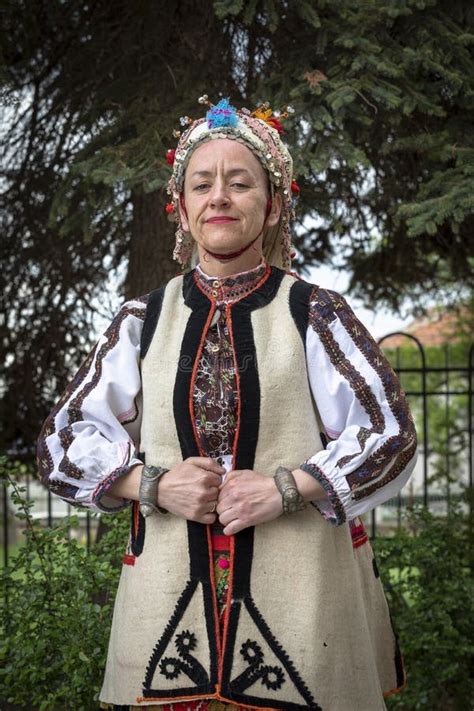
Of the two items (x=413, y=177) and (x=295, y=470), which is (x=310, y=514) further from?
(x=413, y=177)

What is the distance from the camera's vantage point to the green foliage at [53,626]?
10.2ft

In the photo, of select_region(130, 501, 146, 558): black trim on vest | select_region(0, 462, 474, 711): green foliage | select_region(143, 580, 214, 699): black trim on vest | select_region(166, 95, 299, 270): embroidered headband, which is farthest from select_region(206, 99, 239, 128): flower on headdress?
select_region(0, 462, 474, 711): green foliage

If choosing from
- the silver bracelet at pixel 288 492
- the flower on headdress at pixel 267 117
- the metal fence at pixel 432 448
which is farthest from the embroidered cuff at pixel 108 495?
the metal fence at pixel 432 448

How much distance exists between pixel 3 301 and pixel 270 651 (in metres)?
3.71

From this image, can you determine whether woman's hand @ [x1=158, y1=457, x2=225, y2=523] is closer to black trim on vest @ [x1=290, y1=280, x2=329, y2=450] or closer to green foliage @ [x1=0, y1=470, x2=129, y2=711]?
black trim on vest @ [x1=290, y1=280, x2=329, y2=450]

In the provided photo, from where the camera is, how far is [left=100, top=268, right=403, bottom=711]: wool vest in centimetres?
211

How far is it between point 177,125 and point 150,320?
1812 millimetres

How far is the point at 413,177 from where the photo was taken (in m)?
4.59

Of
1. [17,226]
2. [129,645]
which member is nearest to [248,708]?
[129,645]

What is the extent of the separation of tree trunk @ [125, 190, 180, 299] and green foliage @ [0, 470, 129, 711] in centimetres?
154

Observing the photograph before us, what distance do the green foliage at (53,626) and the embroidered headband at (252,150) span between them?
130cm

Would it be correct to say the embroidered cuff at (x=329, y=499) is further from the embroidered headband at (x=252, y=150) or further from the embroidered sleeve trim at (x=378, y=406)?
the embroidered headband at (x=252, y=150)

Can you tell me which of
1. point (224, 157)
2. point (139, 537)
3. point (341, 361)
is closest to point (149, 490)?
point (139, 537)

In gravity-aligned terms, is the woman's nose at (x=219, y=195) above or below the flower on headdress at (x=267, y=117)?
below
